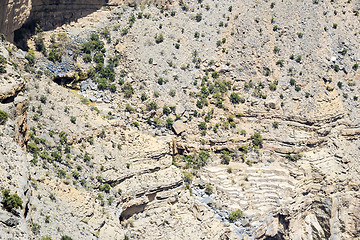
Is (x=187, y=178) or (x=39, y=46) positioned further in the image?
(x=39, y=46)

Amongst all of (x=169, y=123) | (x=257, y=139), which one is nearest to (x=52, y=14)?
(x=169, y=123)

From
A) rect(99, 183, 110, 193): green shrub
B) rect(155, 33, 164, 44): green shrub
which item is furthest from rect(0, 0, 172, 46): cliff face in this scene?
rect(99, 183, 110, 193): green shrub

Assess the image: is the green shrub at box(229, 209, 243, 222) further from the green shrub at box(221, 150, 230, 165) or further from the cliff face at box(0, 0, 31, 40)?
the cliff face at box(0, 0, 31, 40)

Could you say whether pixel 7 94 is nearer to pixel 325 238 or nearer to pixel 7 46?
pixel 7 46

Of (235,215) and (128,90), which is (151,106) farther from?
(235,215)

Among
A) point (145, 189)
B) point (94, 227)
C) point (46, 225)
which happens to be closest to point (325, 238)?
point (145, 189)
